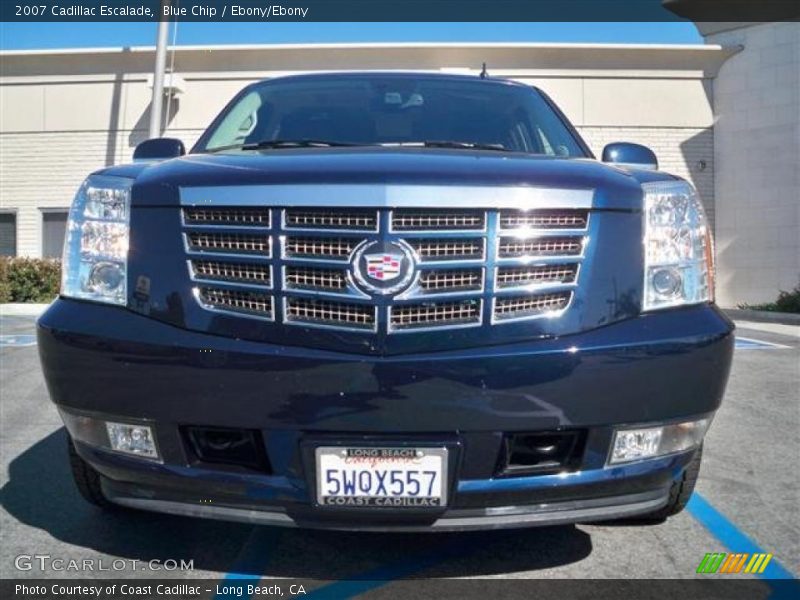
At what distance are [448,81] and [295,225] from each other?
2.11m

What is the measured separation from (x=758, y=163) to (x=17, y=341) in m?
13.6

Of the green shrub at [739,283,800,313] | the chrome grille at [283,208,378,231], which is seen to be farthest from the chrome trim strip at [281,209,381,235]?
the green shrub at [739,283,800,313]

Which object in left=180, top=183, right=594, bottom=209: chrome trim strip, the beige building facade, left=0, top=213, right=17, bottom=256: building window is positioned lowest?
left=0, top=213, right=17, bottom=256: building window

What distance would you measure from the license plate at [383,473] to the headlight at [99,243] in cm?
81

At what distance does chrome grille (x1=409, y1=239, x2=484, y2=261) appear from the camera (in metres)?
2.33

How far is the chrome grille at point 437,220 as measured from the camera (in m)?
2.33

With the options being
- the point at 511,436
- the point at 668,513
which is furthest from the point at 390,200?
the point at 668,513

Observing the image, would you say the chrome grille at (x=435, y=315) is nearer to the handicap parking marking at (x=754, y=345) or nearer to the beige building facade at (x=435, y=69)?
the handicap parking marking at (x=754, y=345)

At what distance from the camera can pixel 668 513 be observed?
9.87ft

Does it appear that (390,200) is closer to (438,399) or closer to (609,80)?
(438,399)

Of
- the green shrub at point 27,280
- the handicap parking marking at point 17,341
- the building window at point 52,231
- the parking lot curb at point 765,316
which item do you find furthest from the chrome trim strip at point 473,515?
the building window at point 52,231

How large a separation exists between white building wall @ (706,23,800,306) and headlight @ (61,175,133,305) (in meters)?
15.3

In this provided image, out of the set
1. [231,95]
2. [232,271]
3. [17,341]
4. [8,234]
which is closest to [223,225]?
[232,271]

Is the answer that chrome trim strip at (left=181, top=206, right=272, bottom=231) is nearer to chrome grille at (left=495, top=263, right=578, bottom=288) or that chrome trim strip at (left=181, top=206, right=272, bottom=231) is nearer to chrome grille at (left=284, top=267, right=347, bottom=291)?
chrome grille at (left=284, top=267, right=347, bottom=291)
